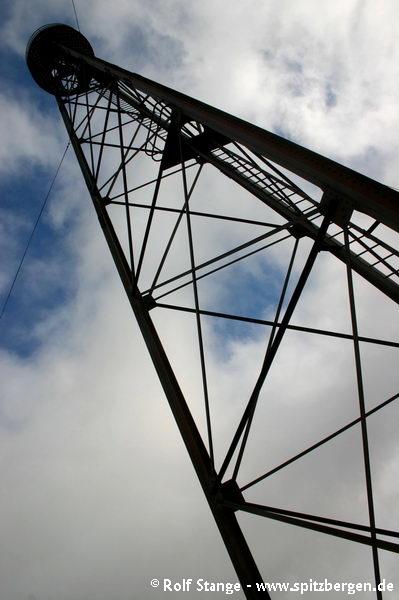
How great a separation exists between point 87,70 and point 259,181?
29.3 ft

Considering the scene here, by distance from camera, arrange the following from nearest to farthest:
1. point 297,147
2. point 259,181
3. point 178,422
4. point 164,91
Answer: point 297,147 < point 178,422 < point 164,91 < point 259,181

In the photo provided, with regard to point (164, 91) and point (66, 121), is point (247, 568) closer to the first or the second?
point (164, 91)

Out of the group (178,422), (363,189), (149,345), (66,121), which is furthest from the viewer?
(66,121)

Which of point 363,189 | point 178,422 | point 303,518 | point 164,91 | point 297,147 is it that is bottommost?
point 303,518

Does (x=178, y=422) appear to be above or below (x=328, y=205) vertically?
below

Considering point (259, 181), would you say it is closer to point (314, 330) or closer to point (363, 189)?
point (314, 330)

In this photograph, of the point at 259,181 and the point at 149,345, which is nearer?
the point at 149,345

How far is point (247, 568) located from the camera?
12.1 feet

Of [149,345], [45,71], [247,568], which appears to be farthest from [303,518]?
[45,71]

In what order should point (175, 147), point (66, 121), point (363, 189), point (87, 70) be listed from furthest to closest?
1. point (87, 70)
2. point (66, 121)
3. point (175, 147)
4. point (363, 189)

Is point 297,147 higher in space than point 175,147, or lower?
lower

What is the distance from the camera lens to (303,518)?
3.66 m

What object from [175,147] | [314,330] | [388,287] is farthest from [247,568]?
[175,147]

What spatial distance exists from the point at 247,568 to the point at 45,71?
15.1 metres
